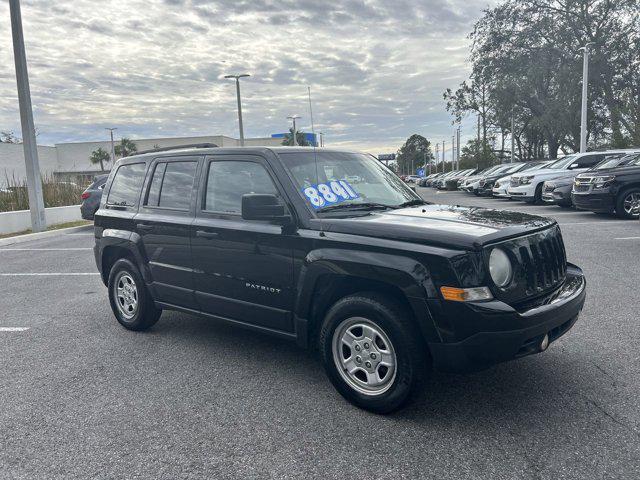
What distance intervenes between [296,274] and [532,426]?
1.79 metres

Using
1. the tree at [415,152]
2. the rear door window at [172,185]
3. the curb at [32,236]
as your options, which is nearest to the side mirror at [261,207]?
the rear door window at [172,185]

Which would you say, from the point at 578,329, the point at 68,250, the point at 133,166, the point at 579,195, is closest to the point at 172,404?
the point at 133,166

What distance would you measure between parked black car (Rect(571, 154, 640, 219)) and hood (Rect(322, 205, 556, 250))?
9.77m

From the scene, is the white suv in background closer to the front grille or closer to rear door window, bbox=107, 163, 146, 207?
the front grille

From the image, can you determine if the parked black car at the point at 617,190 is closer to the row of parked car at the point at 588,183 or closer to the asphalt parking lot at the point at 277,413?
the row of parked car at the point at 588,183

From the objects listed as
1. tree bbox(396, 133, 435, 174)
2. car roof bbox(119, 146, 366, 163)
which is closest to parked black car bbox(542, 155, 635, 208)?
car roof bbox(119, 146, 366, 163)

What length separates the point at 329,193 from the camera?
160 inches

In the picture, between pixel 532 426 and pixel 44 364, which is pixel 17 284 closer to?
pixel 44 364

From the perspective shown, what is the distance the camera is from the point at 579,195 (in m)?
13.0

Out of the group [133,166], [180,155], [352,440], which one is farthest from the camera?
[133,166]

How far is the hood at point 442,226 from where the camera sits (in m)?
3.20

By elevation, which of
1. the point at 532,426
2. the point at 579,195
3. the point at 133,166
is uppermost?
the point at 133,166

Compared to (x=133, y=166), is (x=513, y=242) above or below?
below

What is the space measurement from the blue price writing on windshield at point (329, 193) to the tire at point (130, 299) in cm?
216
